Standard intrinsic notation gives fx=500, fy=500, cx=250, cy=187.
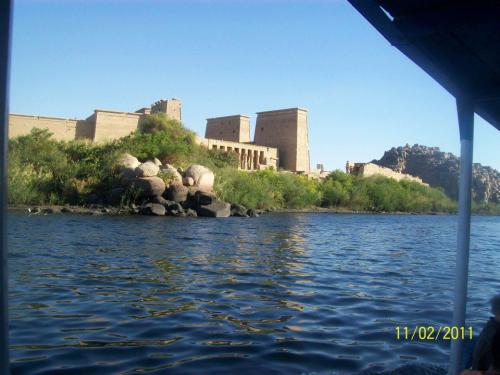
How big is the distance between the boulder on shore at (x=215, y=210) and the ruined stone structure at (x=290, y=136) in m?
24.4

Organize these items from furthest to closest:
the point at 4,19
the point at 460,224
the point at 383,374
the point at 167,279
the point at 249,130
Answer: the point at 249,130 < the point at 167,279 < the point at 383,374 < the point at 460,224 < the point at 4,19

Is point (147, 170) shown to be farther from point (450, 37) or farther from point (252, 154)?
point (450, 37)

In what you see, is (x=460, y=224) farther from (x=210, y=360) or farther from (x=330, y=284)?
(x=330, y=284)

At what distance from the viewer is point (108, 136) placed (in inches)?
1486

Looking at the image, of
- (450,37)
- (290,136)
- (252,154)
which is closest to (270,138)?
(290,136)

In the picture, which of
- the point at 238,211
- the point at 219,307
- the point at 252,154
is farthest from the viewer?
the point at 252,154

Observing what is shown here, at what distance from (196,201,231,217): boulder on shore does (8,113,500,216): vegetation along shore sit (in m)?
0.08

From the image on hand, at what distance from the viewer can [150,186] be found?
26.7 metres

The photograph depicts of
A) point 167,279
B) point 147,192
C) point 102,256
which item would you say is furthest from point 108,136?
point 167,279

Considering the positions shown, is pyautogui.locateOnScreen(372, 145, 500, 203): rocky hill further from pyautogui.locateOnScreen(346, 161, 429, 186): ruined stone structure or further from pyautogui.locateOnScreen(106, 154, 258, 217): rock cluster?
pyautogui.locateOnScreen(106, 154, 258, 217): rock cluster

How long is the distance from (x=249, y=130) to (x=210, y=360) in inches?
2006

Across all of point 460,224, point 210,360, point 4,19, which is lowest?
point 210,360

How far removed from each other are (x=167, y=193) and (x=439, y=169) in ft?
223

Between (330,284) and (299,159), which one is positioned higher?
(299,159)
